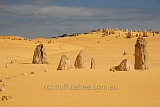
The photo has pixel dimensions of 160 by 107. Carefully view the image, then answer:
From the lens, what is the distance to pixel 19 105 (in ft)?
23.0

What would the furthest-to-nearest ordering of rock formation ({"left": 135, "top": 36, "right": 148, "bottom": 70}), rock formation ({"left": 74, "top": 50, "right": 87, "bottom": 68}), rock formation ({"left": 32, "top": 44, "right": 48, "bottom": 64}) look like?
1. rock formation ({"left": 32, "top": 44, "right": 48, "bottom": 64})
2. rock formation ({"left": 74, "top": 50, "right": 87, "bottom": 68})
3. rock formation ({"left": 135, "top": 36, "right": 148, "bottom": 70})

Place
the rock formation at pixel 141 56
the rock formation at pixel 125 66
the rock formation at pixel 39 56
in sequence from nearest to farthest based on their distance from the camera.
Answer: the rock formation at pixel 125 66, the rock formation at pixel 141 56, the rock formation at pixel 39 56

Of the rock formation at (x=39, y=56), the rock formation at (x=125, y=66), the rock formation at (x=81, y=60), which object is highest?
the rock formation at (x=39, y=56)

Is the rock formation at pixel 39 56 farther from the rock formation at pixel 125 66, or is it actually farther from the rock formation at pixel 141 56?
the rock formation at pixel 125 66

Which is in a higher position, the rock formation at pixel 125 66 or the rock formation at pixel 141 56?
the rock formation at pixel 141 56

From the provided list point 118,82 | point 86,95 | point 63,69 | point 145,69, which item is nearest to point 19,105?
point 86,95

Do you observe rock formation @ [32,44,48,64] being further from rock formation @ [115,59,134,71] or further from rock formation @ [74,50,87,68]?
rock formation @ [115,59,134,71]

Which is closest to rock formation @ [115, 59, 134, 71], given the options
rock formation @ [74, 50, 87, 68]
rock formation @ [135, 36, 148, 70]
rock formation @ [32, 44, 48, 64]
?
rock formation @ [135, 36, 148, 70]

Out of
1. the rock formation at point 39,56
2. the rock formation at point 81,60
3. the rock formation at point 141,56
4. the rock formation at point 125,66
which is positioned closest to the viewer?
the rock formation at point 125,66

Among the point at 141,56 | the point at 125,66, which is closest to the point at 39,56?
the point at 141,56

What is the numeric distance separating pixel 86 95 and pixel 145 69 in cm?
620

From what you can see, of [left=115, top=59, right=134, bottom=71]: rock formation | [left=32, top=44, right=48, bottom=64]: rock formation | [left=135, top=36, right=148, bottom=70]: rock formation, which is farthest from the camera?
[left=32, top=44, right=48, bottom=64]: rock formation

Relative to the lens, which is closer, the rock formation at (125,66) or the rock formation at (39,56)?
the rock formation at (125,66)

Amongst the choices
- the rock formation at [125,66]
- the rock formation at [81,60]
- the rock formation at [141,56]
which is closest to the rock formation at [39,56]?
the rock formation at [81,60]
